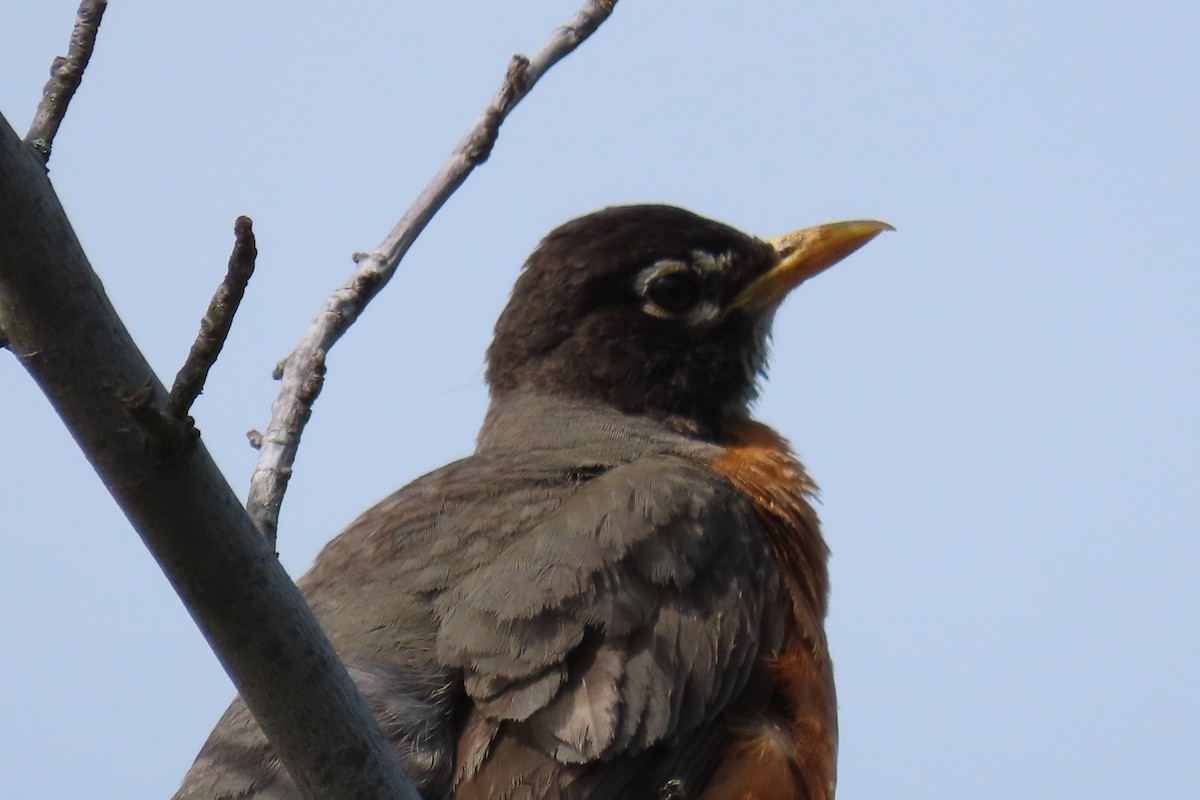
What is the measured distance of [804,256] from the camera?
237 inches

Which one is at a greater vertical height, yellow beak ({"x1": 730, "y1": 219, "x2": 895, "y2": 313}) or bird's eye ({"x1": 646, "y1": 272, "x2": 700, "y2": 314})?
bird's eye ({"x1": 646, "y1": 272, "x2": 700, "y2": 314})

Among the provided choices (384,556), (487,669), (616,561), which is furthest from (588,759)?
(384,556)

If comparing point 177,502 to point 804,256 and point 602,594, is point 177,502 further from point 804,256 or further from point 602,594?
point 804,256

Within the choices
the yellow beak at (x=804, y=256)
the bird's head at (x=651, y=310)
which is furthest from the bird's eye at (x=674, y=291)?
the yellow beak at (x=804, y=256)

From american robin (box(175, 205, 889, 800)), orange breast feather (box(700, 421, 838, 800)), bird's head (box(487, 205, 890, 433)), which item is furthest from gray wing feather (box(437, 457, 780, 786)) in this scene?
bird's head (box(487, 205, 890, 433))

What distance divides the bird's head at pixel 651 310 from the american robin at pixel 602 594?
0.01m

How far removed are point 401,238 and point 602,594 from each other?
1425mm

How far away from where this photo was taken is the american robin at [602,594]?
140 inches

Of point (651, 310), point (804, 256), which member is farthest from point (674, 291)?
point (804, 256)

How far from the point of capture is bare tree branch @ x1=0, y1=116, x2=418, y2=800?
2229 mm

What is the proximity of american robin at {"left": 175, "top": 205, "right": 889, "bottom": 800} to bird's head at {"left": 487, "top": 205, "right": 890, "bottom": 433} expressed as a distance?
0.01 m

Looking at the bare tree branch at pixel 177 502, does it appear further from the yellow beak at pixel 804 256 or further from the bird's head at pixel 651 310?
the yellow beak at pixel 804 256

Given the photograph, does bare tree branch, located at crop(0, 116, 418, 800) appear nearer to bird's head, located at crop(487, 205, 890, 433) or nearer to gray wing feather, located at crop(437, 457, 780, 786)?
gray wing feather, located at crop(437, 457, 780, 786)

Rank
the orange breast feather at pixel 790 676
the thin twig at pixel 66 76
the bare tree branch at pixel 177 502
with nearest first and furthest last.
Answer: the bare tree branch at pixel 177 502
the thin twig at pixel 66 76
the orange breast feather at pixel 790 676
